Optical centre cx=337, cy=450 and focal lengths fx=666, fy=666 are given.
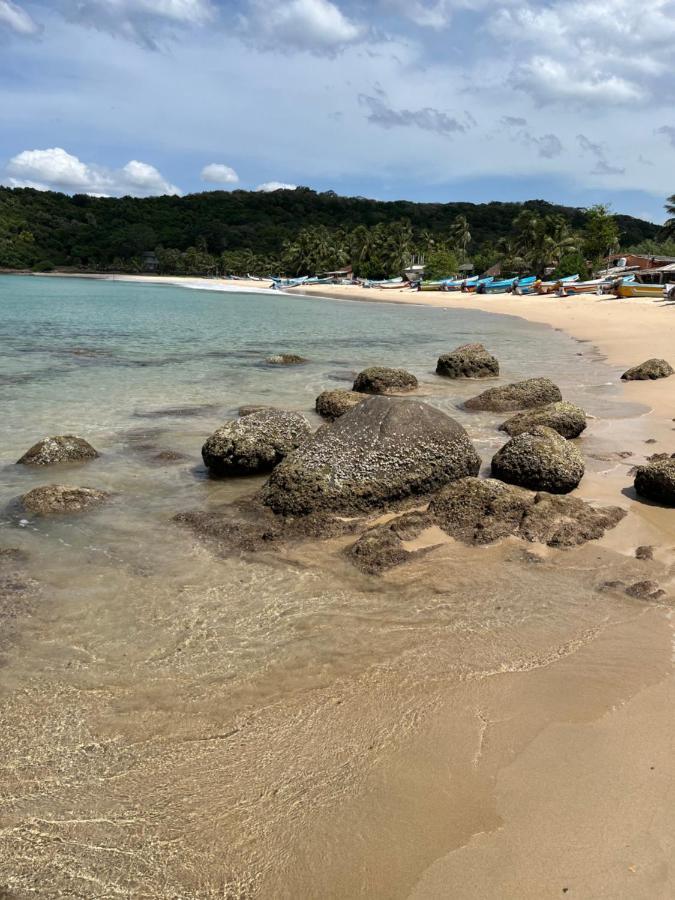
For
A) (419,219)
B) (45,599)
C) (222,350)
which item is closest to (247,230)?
(419,219)

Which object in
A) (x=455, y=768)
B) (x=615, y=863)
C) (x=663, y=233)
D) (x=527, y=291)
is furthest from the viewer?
(x=663, y=233)

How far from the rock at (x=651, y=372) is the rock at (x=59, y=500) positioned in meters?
13.0

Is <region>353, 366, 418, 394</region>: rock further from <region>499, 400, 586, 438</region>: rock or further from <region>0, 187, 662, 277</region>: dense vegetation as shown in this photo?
<region>0, 187, 662, 277</region>: dense vegetation

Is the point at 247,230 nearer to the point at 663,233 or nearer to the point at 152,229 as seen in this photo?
the point at 152,229

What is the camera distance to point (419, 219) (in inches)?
6206

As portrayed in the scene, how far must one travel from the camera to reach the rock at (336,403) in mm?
12609

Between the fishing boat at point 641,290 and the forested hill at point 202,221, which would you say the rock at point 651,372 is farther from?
the forested hill at point 202,221

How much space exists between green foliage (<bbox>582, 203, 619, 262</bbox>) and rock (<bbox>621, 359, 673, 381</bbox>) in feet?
214

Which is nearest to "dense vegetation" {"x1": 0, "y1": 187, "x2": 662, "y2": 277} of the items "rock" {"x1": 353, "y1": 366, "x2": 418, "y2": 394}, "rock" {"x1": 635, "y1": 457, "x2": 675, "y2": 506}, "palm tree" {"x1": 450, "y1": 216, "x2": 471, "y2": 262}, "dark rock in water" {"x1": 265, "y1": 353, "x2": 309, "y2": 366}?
"palm tree" {"x1": 450, "y1": 216, "x2": 471, "y2": 262}

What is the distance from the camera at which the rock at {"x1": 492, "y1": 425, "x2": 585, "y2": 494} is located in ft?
25.7

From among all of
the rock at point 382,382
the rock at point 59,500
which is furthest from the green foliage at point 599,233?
the rock at point 59,500

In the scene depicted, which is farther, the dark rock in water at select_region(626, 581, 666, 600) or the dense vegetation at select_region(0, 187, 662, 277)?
the dense vegetation at select_region(0, 187, 662, 277)

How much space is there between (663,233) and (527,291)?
29.8 metres

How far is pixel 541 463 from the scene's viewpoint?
789 centimetres
